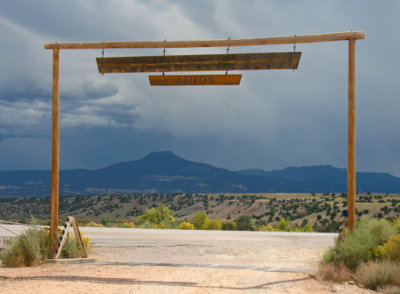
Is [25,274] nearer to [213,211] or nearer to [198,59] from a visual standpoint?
[198,59]

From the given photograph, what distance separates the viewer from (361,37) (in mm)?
12266

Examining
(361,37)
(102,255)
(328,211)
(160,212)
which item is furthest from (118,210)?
(361,37)

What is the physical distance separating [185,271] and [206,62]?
5527mm

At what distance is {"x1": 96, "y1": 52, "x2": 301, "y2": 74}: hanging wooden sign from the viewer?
1278 cm

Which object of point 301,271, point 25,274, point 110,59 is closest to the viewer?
point 25,274

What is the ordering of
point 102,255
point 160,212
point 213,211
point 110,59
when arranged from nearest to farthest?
point 110,59
point 102,255
point 160,212
point 213,211

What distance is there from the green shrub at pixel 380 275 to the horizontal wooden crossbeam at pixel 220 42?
5.67 m

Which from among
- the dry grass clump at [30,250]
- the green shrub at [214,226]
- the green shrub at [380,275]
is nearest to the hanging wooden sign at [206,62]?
the dry grass clump at [30,250]

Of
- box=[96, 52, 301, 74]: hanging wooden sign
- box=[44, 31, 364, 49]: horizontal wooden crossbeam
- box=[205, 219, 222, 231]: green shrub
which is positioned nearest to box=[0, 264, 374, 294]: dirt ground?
box=[96, 52, 301, 74]: hanging wooden sign

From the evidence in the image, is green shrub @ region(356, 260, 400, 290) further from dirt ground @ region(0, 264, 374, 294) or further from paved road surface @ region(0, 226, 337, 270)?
paved road surface @ region(0, 226, 337, 270)

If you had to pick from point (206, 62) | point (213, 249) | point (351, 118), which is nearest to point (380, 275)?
point (351, 118)

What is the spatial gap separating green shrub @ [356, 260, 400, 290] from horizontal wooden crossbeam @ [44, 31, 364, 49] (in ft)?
18.6

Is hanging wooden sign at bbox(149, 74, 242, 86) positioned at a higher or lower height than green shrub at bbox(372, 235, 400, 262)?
higher

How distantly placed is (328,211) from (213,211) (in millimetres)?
29022
